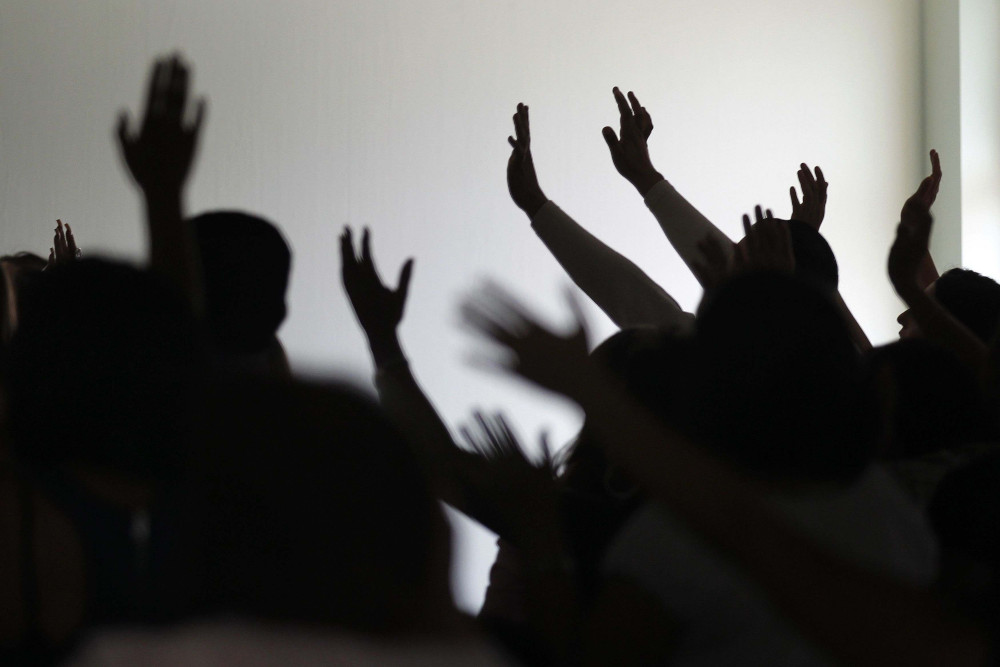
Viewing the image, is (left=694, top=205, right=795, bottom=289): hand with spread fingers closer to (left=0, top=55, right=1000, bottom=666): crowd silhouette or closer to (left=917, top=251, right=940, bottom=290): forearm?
(left=0, top=55, right=1000, bottom=666): crowd silhouette

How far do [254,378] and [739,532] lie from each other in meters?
0.39

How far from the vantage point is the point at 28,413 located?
77cm

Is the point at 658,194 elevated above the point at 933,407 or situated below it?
above

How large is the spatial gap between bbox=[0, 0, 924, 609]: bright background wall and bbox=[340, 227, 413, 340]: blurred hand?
1816 millimetres

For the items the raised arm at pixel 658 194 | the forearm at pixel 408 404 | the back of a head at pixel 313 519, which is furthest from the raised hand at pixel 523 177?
the back of a head at pixel 313 519

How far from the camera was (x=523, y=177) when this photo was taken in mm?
1868

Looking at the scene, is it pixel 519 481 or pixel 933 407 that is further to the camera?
pixel 933 407

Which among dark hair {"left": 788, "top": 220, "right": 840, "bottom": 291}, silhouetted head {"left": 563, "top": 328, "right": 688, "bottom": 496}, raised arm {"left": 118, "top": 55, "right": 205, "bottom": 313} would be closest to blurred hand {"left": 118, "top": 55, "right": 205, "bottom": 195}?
raised arm {"left": 118, "top": 55, "right": 205, "bottom": 313}

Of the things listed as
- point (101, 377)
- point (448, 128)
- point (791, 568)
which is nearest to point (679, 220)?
point (791, 568)

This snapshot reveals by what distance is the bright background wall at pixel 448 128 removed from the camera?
351 centimetres

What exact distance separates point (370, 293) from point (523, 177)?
56 centimetres

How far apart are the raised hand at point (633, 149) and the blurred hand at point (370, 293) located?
0.71 meters

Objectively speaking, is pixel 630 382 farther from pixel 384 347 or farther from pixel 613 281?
pixel 613 281

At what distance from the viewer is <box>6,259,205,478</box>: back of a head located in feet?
2.45
